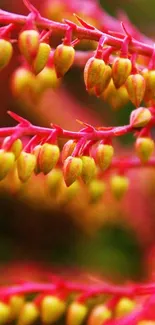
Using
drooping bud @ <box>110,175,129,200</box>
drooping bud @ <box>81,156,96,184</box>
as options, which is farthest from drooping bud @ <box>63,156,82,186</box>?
drooping bud @ <box>110,175,129,200</box>

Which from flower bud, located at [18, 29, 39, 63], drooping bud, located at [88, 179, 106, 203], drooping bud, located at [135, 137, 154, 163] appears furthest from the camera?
drooping bud, located at [88, 179, 106, 203]

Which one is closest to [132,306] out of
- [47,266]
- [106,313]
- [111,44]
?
[106,313]

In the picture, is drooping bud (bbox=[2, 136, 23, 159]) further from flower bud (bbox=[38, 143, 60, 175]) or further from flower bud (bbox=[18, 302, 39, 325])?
flower bud (bbox=[18, 302, 39, 325])

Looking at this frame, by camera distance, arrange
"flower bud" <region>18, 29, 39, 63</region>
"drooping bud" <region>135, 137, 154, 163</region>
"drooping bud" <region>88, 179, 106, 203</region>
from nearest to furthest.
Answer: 1. "flower bud" <region>18, 29, 39, 63</region>
2. "drooping bud" <region>135, 137, 154, 163</region>
3. "drooping bud" <region>88, 179, 106, 203</region>

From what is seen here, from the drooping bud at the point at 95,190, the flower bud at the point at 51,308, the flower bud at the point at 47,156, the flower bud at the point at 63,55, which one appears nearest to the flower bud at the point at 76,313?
the flower bud at the point at 51,308

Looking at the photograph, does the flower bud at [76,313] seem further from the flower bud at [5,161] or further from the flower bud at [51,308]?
the flower bud at [5,161]
